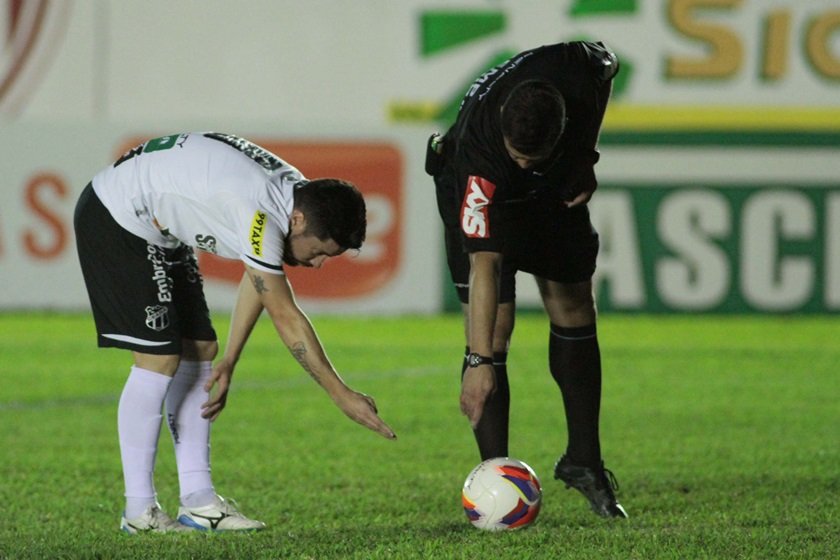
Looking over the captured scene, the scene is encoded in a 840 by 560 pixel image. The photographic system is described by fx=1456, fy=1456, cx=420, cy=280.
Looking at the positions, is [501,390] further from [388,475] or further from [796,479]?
[796,479]

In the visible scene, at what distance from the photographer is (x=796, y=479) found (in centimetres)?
631

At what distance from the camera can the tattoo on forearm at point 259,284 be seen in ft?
15.9

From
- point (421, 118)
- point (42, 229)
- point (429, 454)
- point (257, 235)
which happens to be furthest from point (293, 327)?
point (421, 118)

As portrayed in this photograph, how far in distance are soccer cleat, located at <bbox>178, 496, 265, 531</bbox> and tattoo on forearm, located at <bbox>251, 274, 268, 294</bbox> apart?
0.93 meters

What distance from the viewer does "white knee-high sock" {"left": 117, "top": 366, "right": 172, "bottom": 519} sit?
5.29 metres

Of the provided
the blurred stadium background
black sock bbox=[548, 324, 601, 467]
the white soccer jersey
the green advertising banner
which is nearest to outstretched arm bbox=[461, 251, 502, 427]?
the white soccer jersey

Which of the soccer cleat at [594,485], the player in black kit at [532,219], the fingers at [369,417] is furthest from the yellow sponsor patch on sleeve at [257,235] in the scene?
the soccer cleat at [594,485]

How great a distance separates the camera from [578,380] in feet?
18.9

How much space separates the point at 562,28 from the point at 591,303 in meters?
11.2

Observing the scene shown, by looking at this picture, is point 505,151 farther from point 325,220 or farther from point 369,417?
point 369,417

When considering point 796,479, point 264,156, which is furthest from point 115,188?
point 796,479

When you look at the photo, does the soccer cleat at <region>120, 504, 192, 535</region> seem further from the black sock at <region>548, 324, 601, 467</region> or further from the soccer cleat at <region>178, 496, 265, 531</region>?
the black sock at <region>548, 324, 601, 467</region>

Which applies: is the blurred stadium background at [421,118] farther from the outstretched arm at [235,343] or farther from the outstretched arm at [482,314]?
the outstretched arm at [482,314]

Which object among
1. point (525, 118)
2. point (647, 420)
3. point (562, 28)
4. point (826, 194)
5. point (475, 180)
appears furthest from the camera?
point (562, 28)
